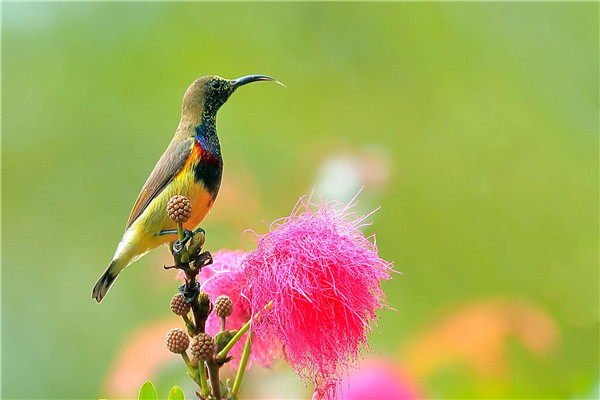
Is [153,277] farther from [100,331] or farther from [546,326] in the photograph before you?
[546,326]

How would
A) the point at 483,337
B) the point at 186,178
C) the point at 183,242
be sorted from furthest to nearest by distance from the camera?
the point at 483,337 → the point at 186,178 → the point at 183,242

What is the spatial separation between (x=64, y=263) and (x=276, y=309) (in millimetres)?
1926

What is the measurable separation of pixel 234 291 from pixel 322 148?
5.03 feet

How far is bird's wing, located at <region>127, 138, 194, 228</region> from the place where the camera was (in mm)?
852

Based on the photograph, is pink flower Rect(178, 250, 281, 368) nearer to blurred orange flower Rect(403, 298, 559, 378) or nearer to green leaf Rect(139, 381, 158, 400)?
green leaf Rect(139, 381, 158, 400)

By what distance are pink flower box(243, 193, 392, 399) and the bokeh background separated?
126 cm

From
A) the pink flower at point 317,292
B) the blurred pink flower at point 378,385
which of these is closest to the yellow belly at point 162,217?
the pink flower at point 317,292

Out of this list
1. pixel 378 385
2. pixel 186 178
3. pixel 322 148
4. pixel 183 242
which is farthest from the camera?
pixel 322 148

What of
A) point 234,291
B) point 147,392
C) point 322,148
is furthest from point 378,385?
point 322,148

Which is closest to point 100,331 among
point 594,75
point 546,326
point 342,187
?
point 342,187

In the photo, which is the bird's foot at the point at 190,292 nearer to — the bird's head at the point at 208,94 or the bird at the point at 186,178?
the bird at the point at 186,178

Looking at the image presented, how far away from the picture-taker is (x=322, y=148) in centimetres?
235

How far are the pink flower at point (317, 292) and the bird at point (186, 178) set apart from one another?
11cm

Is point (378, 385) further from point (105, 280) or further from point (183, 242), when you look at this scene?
point (183, 242)
